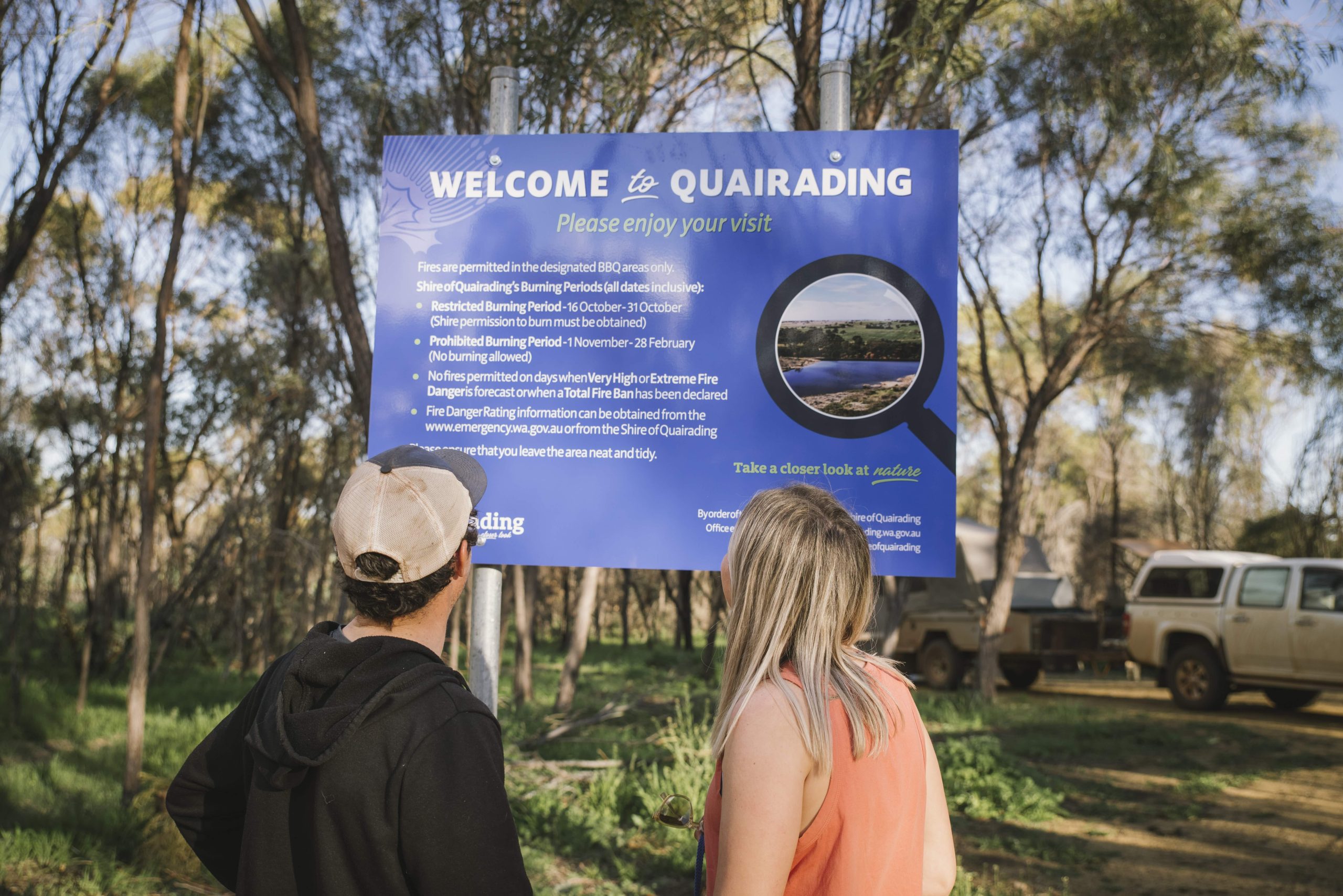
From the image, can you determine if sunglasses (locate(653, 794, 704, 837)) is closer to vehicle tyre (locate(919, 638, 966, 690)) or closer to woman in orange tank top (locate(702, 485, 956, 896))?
woman in orange tank top (locate(702, 485, 956, 896))

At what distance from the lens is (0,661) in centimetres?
1216

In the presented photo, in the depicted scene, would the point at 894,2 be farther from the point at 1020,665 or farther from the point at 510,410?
the point at 1020,665

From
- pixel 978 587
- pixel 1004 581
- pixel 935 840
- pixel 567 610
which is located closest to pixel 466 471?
pixel 935 840

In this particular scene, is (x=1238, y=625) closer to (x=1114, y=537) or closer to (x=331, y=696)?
(x=331, y=696)

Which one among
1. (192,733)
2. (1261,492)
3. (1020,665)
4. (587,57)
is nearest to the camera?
(587,57)

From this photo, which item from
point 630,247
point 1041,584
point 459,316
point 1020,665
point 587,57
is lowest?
point 1020,665

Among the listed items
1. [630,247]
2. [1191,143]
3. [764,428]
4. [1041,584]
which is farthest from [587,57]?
[1041,584]

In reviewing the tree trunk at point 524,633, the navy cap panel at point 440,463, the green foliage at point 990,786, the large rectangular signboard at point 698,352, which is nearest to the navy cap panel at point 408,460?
the navy cap panel at point 440,463

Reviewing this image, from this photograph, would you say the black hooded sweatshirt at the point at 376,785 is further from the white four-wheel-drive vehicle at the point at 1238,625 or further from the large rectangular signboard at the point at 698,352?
the white four-wheel-drive vehicle at the point at 1238,625

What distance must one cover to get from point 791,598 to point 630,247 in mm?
1847

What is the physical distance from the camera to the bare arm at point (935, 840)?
1.77m

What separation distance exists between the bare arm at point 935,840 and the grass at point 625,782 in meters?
2.90

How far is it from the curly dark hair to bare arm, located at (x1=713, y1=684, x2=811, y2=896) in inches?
23.8

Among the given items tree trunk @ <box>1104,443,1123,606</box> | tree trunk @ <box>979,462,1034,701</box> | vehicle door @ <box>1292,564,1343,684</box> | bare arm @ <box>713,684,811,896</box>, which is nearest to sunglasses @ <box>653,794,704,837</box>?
bare arm @ <box>713,684,811,896</box>
